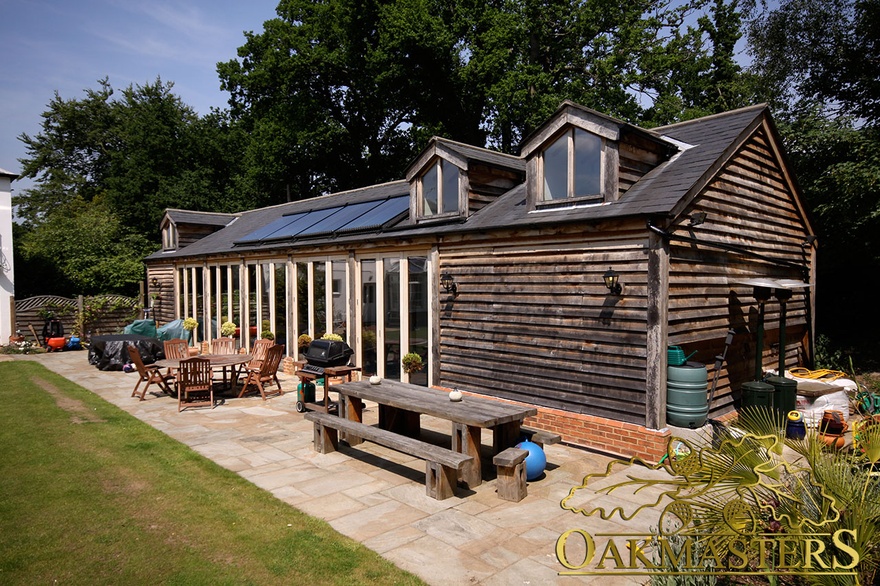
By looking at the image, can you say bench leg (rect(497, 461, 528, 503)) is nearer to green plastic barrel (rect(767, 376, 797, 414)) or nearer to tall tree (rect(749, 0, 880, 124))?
green plastic barrel (rect(767, 376, 797, 414))

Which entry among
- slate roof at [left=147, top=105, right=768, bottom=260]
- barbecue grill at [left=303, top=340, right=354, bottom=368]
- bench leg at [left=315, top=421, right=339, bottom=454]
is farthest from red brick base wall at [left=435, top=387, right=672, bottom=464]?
barbecue grill at [left=303, top=340, right=354, bottom=368]

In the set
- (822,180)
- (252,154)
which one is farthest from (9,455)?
(252,154)

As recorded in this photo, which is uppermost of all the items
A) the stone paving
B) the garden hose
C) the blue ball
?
the garden hose

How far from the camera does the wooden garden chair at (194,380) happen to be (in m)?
10.3

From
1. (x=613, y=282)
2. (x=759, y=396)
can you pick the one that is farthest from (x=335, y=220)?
(x=759, y=396)

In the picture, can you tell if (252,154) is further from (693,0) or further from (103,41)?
(693,0)

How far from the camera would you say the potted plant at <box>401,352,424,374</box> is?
33.9 ft

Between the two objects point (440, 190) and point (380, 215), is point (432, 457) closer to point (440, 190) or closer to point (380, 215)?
point (440, 190)

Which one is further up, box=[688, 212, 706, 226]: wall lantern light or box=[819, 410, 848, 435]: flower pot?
box=[688, 212, 706, 226]: wall lantern light

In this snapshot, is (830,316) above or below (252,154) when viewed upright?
below

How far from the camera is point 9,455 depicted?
716 cm

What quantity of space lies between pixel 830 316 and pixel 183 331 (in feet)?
68.5

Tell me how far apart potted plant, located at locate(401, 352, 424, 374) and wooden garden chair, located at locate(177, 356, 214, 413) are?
386cm

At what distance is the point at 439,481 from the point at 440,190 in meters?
6.44
